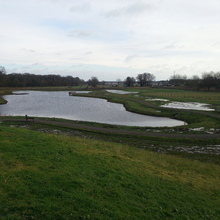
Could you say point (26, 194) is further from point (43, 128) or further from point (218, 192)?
point (43, 128)

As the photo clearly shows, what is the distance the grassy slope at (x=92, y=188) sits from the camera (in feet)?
22.9

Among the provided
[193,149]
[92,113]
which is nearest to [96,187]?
[193,149]

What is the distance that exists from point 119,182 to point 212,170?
9.07 meters

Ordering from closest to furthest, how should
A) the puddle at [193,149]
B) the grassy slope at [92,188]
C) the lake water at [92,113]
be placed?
the grassy slope at [92,188] < the puddle at [193,149] < the lake water at [92,113]

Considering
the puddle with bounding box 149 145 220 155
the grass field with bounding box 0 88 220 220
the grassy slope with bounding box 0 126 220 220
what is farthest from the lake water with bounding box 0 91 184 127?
the grassy slope with bounding box 0 126 220 220

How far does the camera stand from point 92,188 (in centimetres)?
879

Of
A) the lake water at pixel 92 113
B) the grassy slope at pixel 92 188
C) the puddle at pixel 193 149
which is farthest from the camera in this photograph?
the lake water at pixel 92 113

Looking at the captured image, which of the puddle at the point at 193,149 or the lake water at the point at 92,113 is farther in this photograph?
the lake water at the point at 92,113

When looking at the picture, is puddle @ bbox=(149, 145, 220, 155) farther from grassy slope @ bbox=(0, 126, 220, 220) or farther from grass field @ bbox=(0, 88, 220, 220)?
grassy slope @ bbox=(0, 126, 220, 220)

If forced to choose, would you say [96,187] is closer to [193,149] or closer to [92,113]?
[193,149]

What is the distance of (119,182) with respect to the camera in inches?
395

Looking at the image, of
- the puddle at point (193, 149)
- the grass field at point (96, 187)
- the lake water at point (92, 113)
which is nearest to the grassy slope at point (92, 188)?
the grass field at point (96, 187)

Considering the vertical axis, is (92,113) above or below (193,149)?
above

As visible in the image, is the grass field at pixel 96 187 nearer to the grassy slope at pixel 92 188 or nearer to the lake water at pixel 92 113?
the grassy slope at pixel 92 188
